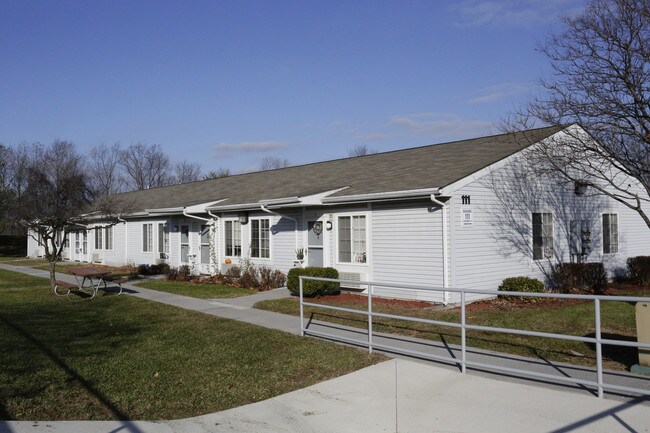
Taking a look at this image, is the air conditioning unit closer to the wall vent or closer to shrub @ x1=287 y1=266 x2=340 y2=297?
the wall vent

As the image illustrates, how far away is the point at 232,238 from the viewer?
67.4 feet

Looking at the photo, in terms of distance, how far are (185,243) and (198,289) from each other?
6.35 metres

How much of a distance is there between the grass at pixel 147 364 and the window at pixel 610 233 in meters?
13.1

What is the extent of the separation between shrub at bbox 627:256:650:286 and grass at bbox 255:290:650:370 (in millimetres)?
5242

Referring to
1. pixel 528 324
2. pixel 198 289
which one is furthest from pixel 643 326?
pixel 198 289

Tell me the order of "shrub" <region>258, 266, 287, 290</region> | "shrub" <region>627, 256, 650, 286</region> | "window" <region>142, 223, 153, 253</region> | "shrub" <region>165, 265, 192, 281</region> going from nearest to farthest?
"shrub" <region>627, 256, 650, 286</region>, "shrub" <region>258, 266, 287, 290</region>, "shrub" <region>165, 265, 192, 281</region>, "window" <region>142, 223, 153, 253</region>

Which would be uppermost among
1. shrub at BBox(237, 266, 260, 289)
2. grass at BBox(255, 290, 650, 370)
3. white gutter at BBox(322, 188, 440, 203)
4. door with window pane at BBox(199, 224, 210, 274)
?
white gutter at BBox(322, 188, 440, 203)

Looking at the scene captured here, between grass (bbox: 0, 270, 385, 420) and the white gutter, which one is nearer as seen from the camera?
grass (bbox: 0, 270, 385, 420)

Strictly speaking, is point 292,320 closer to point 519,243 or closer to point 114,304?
point 114,304

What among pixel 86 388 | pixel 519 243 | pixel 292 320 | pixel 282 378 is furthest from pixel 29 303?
pixel 519 243

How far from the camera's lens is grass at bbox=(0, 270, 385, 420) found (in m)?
6.14

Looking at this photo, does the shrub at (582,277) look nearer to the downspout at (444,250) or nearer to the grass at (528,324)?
the grass at (528,324)

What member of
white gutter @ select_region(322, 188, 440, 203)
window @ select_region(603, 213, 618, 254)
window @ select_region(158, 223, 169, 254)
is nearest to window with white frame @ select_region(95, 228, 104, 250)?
window @ select_region(158, 223, 169, 254)

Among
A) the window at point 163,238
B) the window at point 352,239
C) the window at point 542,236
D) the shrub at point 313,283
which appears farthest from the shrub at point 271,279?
the window at point 163,238
